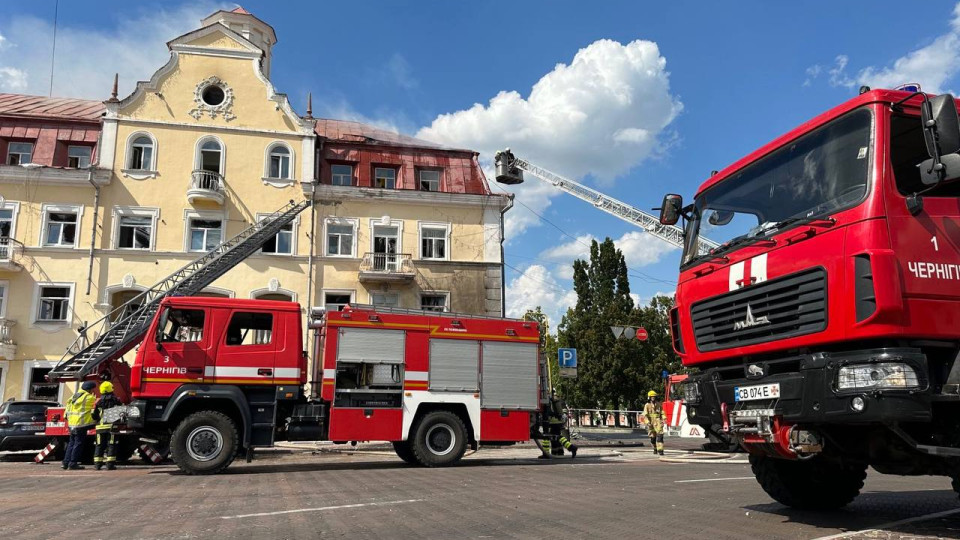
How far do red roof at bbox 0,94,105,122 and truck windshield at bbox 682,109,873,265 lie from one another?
86.7 feet

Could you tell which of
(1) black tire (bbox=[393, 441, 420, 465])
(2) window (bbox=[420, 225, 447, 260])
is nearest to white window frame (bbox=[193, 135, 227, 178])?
(2) window (bbox=[420, 225, 447, 260])

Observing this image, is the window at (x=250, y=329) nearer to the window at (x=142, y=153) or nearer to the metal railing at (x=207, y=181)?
the metal railing at (x=207, y=181)

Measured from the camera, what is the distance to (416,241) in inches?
1074

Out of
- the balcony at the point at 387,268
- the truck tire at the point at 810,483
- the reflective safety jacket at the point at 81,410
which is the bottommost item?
the truck tire at the point at 810,483

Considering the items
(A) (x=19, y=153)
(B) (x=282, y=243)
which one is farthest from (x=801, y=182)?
(A) (x=19, y=153)

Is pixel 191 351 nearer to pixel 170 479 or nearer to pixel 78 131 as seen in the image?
pixel 170 479

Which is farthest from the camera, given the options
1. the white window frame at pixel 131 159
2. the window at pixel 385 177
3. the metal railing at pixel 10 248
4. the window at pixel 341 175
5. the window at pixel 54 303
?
the window at pixel 385 177

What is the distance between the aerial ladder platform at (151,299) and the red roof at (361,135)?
4682 mm

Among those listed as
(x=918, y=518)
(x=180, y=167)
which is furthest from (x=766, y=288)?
(x=180, y=167)

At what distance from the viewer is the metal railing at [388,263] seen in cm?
2645

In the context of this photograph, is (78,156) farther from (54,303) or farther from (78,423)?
(78,423)

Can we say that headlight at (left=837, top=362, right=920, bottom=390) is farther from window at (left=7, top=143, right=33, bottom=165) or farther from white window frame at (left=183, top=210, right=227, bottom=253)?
window at (left=7, top=143, right=33, bottom=165)

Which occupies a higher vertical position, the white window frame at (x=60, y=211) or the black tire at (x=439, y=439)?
the white window frame at (x=60, y=211)

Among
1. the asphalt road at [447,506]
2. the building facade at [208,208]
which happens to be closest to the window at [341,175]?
the building facade at [208,208]
